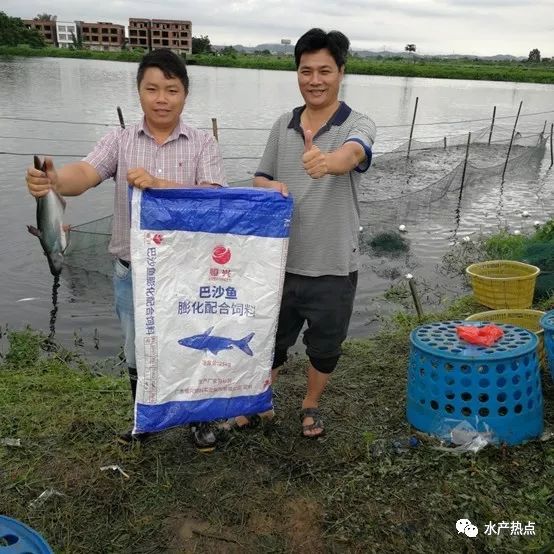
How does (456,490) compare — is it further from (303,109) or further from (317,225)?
(303,109)

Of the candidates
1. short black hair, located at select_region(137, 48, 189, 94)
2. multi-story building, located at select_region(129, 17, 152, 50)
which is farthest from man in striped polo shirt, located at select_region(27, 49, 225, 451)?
multi-story building, located at select_region(129, 17, 152, 50)

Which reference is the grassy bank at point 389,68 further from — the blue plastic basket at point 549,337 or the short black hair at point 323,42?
the short black hair at point 323,42

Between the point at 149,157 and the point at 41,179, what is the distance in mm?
510

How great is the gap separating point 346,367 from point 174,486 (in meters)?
2.03

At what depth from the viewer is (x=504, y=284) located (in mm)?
5535

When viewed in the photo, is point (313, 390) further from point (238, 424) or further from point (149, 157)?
point (149, 157)

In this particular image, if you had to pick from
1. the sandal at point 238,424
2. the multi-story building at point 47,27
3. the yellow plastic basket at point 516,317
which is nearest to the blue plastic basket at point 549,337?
the yellow plastic basket at point 516,317

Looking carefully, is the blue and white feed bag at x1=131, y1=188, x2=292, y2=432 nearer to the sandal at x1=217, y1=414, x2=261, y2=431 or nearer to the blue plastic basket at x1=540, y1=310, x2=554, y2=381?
the sandal at x1=217, y1=414, x2=261, y2=431

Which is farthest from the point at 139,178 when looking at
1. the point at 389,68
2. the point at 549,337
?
the point at 389,68

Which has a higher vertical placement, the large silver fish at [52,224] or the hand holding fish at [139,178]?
the hand holding fish at [139,178]

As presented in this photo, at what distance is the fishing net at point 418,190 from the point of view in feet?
24.5

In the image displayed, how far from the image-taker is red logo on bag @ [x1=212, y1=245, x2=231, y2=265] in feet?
9.03

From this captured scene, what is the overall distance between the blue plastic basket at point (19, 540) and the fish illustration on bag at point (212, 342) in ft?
3.40

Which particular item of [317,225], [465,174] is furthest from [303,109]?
[465,174]
